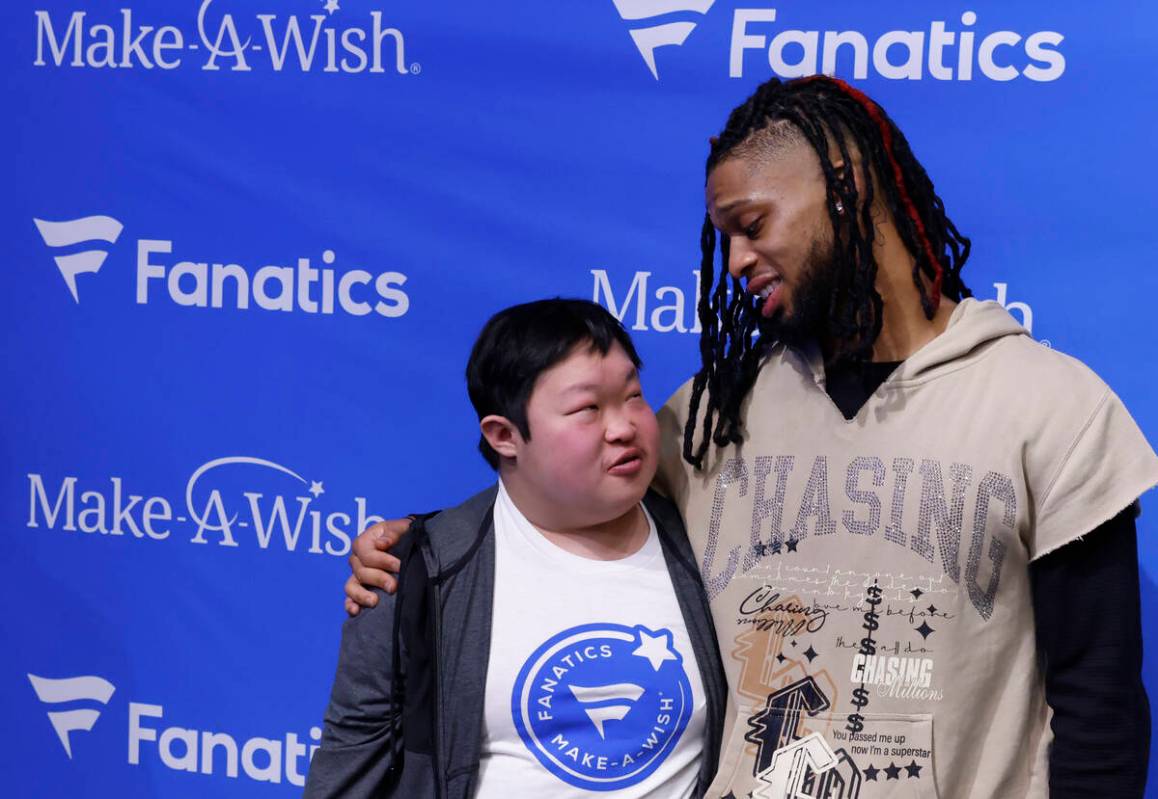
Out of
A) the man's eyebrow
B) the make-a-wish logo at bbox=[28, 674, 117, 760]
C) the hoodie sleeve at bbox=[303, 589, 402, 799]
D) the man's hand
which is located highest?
the man's eyebrow

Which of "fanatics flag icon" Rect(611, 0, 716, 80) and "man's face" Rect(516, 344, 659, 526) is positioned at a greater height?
"fanatics flag icon" Rect(611, 0, 716, 80)

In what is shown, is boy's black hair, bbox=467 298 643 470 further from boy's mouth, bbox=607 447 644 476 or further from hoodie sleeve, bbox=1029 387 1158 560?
hoodie sleeve, bbox=1029 387 1158 560

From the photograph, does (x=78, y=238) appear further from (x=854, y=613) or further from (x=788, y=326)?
(x=854, y=613)

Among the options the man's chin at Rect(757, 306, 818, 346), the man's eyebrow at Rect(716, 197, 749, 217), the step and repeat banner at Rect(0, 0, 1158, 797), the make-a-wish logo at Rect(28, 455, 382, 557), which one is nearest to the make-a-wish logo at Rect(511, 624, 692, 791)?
the man's chin at Rect(757, 306, 818, 346)

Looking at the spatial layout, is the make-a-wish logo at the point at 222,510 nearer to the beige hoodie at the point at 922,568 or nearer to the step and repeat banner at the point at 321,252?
the step and repeat banner at the point at 321,252

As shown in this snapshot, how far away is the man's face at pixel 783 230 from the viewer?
4.90ft

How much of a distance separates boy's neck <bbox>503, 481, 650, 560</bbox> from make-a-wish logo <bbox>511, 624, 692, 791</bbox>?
0.35 ft

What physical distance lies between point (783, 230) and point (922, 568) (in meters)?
0.39

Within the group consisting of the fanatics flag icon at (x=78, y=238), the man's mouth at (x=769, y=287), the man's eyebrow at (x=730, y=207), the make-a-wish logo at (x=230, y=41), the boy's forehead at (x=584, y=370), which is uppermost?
the make-a-wish logo at (x=230, y=41)

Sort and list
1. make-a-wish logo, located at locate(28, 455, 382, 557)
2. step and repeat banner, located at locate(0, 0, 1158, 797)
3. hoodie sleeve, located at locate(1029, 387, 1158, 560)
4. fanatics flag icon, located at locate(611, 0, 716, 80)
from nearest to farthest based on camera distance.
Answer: hoodie sleeve, located at locate(1029, 387, 1158, 560) → step and repeat banner, located at locate(0, 0, 1158, 797) → fanatics flag icon, located at locate(611, 0, 716, 80) → make-a-wish logo, located at locate(28, 455, 382, 557)

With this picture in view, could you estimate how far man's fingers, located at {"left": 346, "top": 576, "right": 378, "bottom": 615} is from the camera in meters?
1.61

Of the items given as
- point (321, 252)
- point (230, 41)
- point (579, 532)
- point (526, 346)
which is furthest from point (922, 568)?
point (230, 41)

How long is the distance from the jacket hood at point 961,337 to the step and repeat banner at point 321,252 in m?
0.57

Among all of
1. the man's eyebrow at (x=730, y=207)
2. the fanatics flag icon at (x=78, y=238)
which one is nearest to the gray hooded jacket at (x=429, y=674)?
the man's eyebrow at (x=730, y=207)
